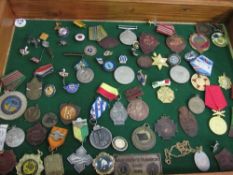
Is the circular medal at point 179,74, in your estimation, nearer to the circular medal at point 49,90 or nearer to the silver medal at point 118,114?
the silver medal at point 118,114

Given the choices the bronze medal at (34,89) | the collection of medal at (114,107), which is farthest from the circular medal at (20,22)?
the bronze medal at (34,89)

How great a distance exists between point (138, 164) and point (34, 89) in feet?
1.75

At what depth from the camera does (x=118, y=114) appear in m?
1.24

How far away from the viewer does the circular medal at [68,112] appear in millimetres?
1202

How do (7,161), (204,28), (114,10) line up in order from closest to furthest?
(7,161) → (114,10) → (204,28)

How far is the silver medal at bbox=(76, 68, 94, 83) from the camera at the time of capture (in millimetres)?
1302

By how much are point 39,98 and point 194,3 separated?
2.77 feet

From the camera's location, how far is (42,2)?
132 centimetres

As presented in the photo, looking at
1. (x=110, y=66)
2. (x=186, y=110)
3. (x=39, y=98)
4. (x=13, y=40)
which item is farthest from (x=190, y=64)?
(x=13, y=40)

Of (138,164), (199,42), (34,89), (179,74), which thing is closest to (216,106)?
(179,74)

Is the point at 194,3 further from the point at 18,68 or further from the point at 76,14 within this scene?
the point at 18,68

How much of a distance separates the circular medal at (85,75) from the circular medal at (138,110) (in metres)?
0.21

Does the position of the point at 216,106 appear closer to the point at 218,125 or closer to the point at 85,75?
the point at 218,125

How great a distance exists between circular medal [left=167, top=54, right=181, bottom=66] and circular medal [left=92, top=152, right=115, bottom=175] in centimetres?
53
